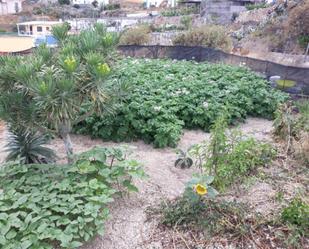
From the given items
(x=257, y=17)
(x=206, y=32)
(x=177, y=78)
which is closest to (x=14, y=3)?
(x=257, y=17)

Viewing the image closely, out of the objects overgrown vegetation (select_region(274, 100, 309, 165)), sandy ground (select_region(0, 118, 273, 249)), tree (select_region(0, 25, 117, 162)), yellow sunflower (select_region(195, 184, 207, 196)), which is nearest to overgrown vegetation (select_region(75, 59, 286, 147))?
sandy ground (select_region(0, 118, 273, 249))

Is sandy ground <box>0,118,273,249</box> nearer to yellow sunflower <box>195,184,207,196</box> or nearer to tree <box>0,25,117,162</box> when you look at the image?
yellow sunflower <box>195,184,207,196</box>

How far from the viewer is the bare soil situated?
98.9 inches

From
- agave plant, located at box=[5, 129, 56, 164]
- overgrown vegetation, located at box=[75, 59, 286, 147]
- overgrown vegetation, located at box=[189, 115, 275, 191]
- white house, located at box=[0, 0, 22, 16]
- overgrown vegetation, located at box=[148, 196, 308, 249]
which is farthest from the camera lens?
white house, located at box=[0, 0, 22, 16]

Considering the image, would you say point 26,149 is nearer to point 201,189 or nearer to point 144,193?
point 144,193

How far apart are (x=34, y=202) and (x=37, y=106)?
84 centimetres

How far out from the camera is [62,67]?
2.82 meters

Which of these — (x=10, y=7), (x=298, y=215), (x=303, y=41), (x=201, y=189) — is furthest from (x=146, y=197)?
(x=10, y=7)

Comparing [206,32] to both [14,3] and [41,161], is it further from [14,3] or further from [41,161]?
[14,3]

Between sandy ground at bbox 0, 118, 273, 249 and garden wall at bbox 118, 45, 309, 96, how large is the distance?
2155 millimetres

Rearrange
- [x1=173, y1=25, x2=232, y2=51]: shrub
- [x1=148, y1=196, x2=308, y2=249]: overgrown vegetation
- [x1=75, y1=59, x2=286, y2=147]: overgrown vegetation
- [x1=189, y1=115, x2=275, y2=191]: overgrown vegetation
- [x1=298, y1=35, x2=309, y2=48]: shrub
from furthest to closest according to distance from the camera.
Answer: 1. [x1=298, y1=35, x2=309, y2=48]: shrub
2. [x1=173, y1=25, x2=232, y2=51]: shrub
3. [x1=75, y1=59, x2=286, y2=147]: overgrown vegetation
4. [x1=189, y1=115, x2=275, y2=191]: overgrown vegetation
5. [x1=148, y1=196, x2=308, y2=249]: overgrown vegetation

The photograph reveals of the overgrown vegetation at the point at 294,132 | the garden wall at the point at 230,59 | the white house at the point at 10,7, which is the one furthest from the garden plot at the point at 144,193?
the white house at the point at 10,7

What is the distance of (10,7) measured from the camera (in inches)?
2009

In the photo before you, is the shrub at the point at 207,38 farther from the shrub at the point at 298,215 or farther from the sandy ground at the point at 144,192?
the shrub at the point at 298,215
